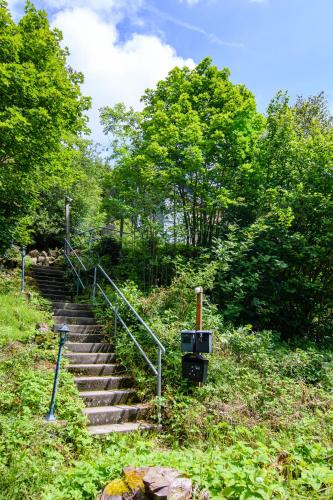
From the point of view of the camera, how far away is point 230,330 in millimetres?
6957

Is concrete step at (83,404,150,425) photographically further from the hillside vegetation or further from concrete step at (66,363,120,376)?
concrete step at (66,363,120,376)

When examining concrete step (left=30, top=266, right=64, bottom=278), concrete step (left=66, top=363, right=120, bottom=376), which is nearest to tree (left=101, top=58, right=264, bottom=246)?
concrete step (left=30, top=266, right=64, bottom=278)

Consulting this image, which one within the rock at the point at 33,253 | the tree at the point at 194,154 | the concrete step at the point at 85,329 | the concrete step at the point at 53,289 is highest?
the tree at the point at 194,154

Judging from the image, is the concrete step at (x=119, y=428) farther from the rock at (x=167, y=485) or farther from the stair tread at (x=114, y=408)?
the rock at (x=167, y=485)

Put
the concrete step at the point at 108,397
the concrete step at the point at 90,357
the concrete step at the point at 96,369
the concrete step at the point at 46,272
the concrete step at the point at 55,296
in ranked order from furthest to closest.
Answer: the concrete step at the point at 46,272 → the concrete step at the point at 55,296 → the concrete step at the point at 90,357 → the concrete step at the point at 96,369 → the concrete step at the point at 108,397

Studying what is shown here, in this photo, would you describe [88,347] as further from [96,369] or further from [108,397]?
[108,397]

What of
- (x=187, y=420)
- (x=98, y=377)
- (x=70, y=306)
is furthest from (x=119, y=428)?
(x=70, y=306)

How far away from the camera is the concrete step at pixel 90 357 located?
18.5ft

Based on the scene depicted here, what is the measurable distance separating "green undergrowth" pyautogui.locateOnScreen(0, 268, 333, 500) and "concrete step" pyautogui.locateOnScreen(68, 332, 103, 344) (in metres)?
0.50

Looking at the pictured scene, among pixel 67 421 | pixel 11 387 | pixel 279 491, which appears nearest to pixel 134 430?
pixel 67 421

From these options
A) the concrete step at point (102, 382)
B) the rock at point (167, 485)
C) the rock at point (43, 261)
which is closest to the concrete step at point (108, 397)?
the concrete step at point (102, 382)

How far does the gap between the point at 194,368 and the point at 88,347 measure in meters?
2.19

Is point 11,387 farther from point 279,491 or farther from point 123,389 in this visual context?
point 279,491

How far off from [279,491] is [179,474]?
0.74 m
